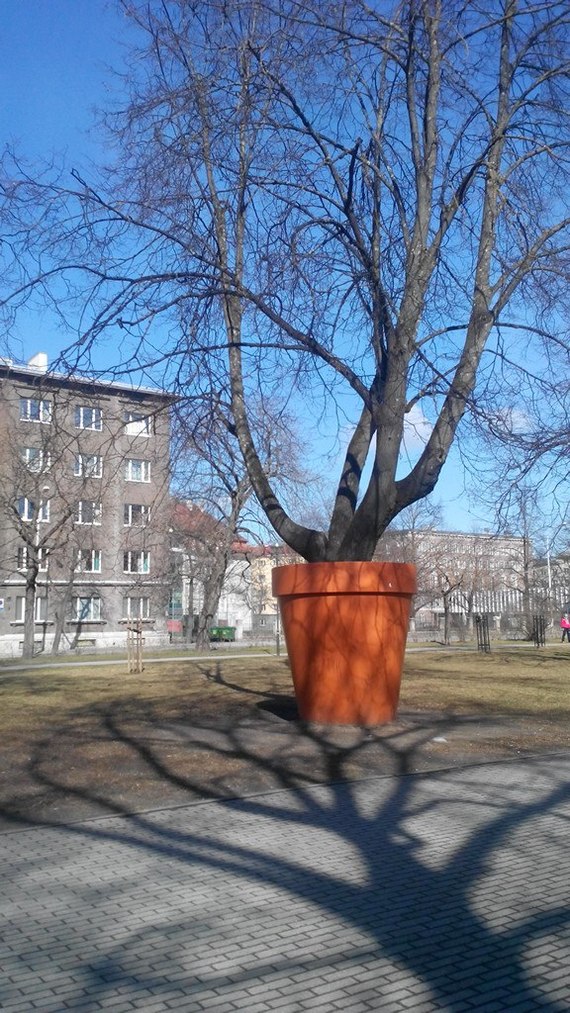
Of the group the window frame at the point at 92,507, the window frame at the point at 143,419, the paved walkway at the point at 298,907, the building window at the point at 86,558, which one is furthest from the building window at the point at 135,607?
the paved walkway at the point at 298,907

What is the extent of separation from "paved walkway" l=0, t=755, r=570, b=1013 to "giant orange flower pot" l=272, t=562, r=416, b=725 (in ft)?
10.5

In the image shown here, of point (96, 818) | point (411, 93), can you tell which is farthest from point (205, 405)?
point (96, 818)

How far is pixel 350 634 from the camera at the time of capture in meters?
11.0

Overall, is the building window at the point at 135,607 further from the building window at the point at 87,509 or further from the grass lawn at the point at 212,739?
the grass lawn at the point at 212,739

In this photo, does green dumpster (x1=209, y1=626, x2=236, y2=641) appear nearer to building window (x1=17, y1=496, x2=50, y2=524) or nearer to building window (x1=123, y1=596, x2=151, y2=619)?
building window (x1=123, y1=596, x2=151, y2=619)

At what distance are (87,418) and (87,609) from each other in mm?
43856

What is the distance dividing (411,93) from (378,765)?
8055 millimetres

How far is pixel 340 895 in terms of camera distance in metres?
5.34

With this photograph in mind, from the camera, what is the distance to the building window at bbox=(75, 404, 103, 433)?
11.1m

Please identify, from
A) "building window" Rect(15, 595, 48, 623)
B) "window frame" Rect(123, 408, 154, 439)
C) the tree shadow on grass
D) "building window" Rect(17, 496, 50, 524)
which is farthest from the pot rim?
"building window" Rect(15, 595, 48, 623)

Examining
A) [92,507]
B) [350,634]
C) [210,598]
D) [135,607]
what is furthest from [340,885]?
[135,607]

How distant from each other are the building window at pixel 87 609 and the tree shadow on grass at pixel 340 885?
4461cm

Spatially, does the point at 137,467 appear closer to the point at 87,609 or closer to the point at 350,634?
the point at 350,634

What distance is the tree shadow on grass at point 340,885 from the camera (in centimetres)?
418
